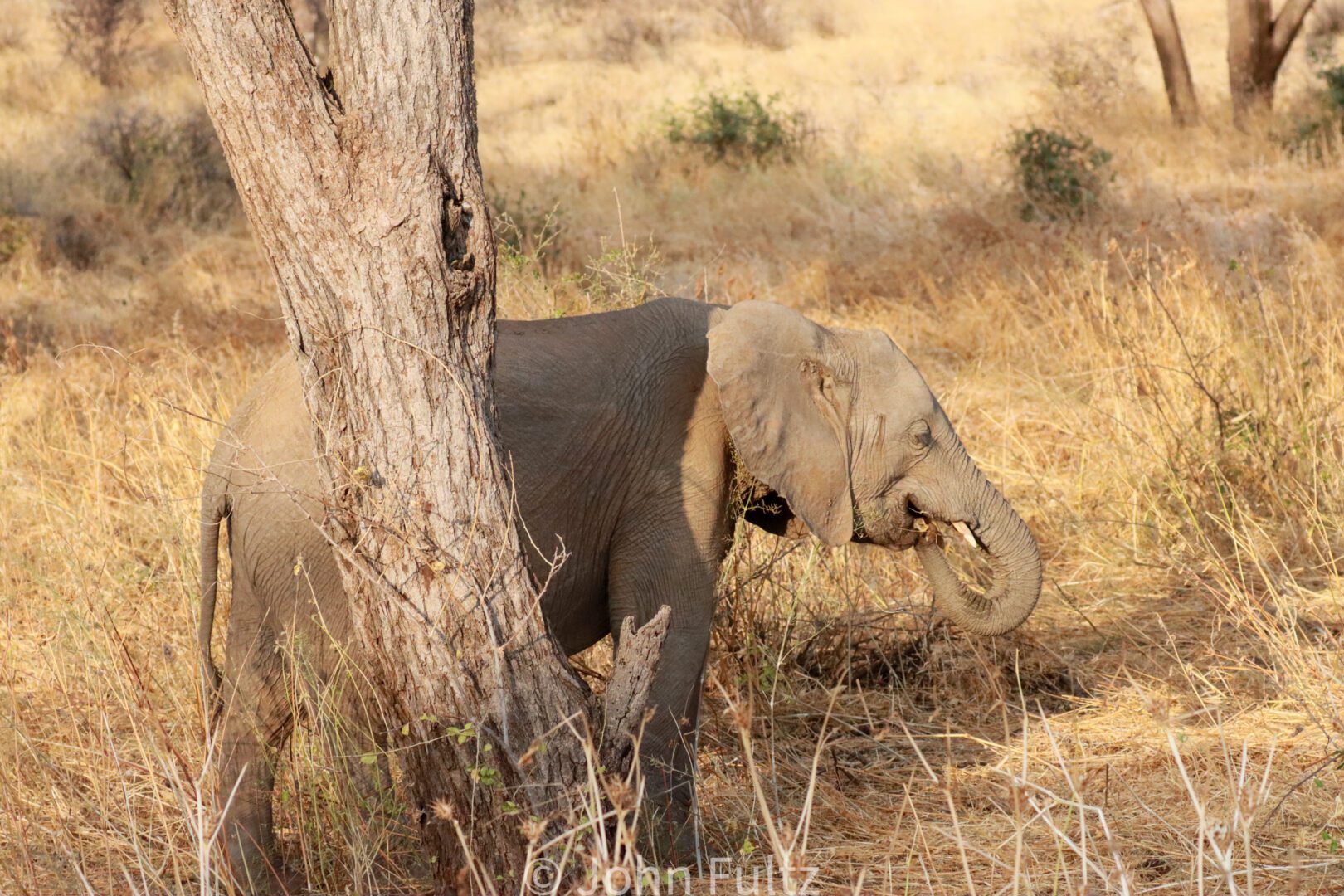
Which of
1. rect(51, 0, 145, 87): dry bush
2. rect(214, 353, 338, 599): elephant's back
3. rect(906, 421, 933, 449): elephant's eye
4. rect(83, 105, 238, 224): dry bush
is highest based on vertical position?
rect(51, 0, 145, 87): dry bush

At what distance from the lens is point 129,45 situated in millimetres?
27562

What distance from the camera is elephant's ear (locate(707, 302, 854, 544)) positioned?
4.26 m

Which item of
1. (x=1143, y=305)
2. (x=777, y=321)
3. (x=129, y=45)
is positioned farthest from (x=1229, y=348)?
(x=129, y=45)

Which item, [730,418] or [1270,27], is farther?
[1270,27]

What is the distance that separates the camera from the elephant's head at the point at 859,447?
14.1ft

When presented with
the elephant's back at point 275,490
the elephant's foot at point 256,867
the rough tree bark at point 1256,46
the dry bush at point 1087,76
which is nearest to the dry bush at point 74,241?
the elephant's back at point 275,490

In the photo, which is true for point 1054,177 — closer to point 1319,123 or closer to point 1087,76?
point 1319,123

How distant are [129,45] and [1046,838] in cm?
2761

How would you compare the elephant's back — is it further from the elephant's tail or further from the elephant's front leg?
the elephant's front leg

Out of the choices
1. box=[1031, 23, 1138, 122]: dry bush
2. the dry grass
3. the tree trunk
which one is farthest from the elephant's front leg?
the tree trunk

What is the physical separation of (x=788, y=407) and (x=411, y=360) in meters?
1.36

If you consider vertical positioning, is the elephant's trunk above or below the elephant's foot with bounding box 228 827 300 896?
above

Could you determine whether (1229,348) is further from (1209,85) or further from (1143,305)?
(1209,85)

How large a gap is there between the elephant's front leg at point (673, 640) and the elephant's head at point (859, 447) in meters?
0.39
